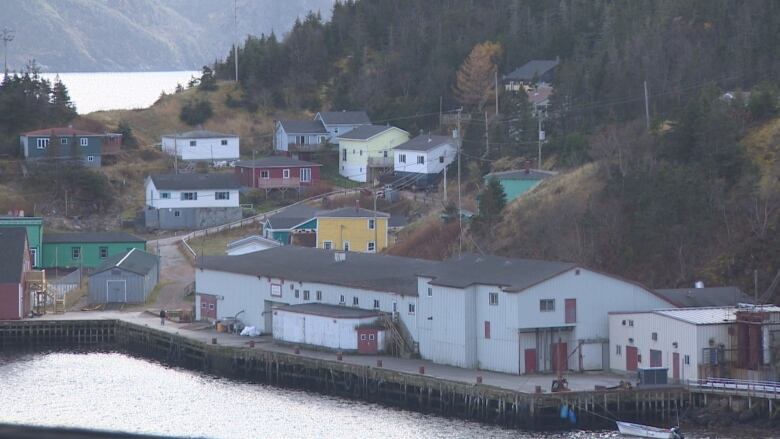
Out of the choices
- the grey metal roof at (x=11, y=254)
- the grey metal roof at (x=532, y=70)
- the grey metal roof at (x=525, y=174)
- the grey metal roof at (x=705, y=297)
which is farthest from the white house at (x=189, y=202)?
the grey metal roof at (x=705, y=297)

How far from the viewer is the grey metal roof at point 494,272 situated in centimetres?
3875

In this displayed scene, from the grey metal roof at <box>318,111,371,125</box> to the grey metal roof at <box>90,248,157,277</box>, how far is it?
81.0ft

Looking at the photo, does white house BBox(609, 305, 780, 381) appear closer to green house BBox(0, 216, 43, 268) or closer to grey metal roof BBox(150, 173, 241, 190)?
green house BBox(0, 216, 43, 268)

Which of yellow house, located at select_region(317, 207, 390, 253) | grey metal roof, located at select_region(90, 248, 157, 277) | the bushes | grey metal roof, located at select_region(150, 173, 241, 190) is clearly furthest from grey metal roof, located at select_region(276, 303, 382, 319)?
the bushes

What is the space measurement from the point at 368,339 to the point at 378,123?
42.1 meters

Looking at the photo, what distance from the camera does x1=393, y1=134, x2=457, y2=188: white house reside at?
74125 millimetres

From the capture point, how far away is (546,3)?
287 feet

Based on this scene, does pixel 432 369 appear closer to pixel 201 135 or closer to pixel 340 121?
pixel 201 135

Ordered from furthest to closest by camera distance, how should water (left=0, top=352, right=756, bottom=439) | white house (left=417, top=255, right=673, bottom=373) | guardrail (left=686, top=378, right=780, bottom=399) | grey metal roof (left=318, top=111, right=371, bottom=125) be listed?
grey metal roof (left=318, top=111, right=371, bottom=125) → white house (left=417, top=255, right=673, bottom=373) → water (left=0, top=352, right=756, bottom=439) → guardrail (left=686, top=378, right=780, bottom=399)

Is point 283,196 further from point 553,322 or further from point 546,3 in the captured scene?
point 553,322

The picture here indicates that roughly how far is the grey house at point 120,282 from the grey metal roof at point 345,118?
2774 centimetres

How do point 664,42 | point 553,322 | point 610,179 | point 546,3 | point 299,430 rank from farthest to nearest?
point 546,3
point 664,42
point 610,179
point 553,322
point 299,430

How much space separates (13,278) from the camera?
51688 millimetres

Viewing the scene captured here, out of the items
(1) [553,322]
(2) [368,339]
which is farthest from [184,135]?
(1) [553,322]
